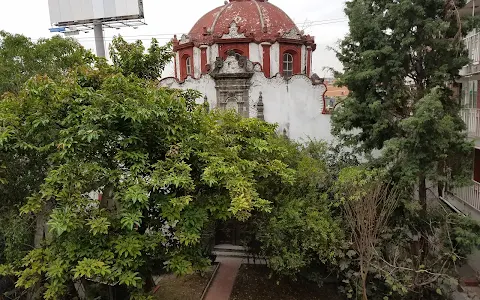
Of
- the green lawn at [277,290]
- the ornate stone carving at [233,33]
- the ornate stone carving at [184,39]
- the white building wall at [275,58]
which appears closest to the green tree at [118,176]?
the green lawn at [277,290]

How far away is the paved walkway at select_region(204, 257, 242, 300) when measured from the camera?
32.9 feet

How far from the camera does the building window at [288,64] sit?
59.4 feet

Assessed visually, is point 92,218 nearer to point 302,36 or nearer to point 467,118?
point 467,118

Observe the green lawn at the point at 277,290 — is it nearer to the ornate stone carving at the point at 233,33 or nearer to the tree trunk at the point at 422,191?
the tree trunk at the point at 422,191

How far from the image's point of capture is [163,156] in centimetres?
714

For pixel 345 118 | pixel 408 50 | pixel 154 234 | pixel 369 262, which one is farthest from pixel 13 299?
pixel 408 50

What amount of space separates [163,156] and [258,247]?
4.75 metres

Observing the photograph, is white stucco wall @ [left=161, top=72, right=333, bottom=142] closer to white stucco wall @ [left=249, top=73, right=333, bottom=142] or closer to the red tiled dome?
white stucco wall @ [left=249, top=73, right=333, bottom=142]

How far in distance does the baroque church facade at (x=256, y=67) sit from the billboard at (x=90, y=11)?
2932mm

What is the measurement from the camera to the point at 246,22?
17844 millimetres

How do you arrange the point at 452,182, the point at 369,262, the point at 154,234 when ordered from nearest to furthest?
the point at 154,234, the point at 369,262, the point at 452,182

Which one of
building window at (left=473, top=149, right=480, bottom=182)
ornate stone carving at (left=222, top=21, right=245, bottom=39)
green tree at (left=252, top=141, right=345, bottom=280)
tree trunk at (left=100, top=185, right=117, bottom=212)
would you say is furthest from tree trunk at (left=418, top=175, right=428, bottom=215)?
ornate stone carving at (left=222, top=21, right=245, bottom=39)

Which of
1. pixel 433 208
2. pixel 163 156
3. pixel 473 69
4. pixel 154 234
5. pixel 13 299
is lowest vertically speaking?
pixel 13 299

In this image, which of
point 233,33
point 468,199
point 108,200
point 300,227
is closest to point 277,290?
point 300,227
